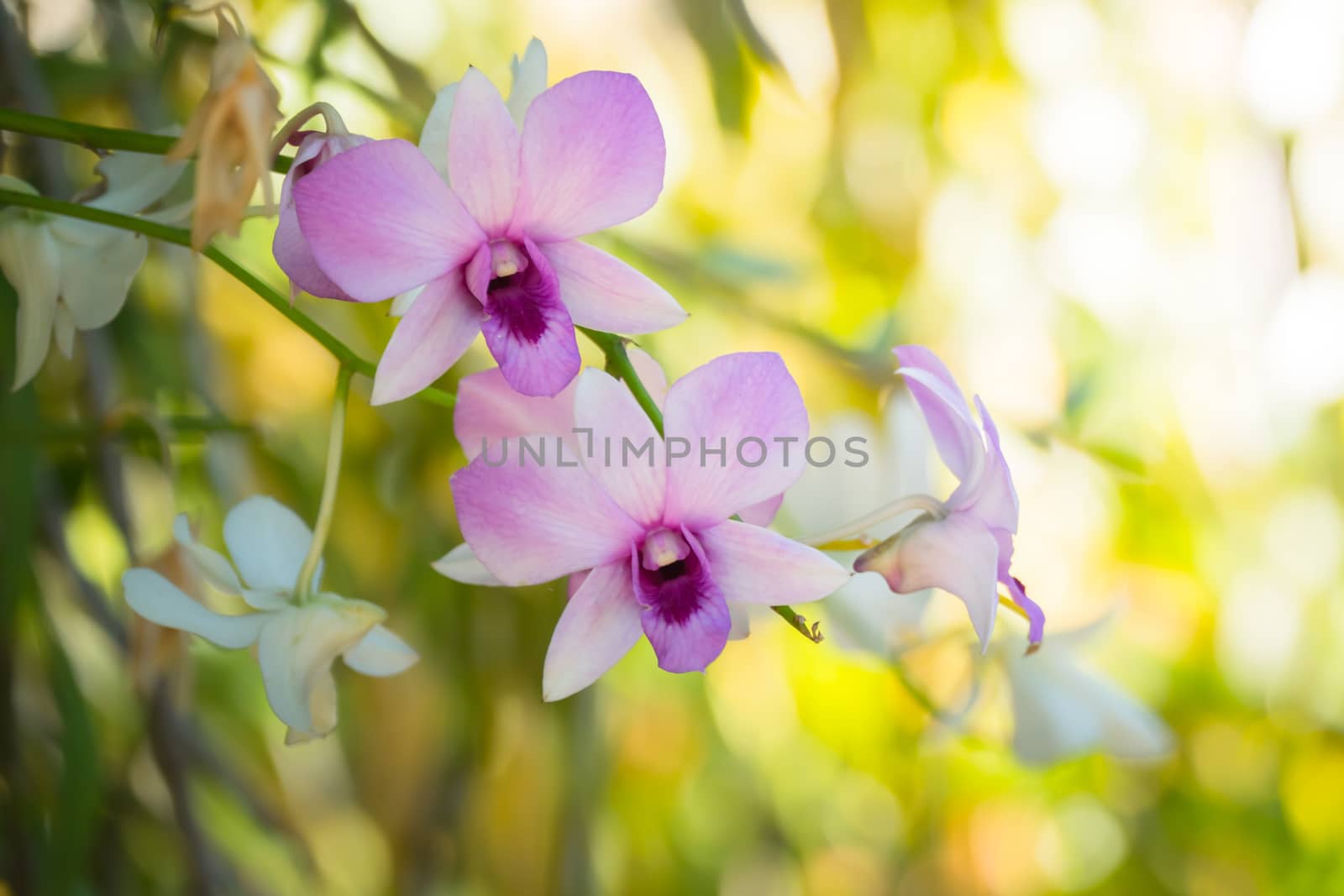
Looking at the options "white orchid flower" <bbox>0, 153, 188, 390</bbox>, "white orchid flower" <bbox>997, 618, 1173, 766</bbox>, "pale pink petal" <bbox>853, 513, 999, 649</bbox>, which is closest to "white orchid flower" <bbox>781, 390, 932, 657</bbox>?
"white orchid flower" <bbox>997, 618, 1173, 766</bbox>

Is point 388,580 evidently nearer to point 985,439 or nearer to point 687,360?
point 687,360

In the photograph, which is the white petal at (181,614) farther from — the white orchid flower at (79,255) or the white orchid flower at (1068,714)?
the white orchid flower at (1068,714)

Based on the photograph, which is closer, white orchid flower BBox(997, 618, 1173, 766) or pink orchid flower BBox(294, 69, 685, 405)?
pink orchid flower BBox(294, 69, 685, 405)

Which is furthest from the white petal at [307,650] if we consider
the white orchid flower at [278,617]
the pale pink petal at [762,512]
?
the pale pink petal at [762,512]

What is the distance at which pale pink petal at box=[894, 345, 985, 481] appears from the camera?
9.5 inches

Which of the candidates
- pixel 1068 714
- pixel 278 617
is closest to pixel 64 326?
pixel 278 617

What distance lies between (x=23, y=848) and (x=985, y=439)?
0.49 metres

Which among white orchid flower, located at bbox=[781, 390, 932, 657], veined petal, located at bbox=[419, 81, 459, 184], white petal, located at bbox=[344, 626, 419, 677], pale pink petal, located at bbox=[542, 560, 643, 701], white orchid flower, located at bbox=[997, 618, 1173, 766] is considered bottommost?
white orchid flower, located at bbox=[997, 618, 1173, 766]

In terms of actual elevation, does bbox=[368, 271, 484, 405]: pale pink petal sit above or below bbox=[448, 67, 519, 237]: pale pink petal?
below

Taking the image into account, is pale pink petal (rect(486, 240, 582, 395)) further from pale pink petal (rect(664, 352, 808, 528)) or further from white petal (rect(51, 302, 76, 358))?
white petal (rect(51, 302, 76, 358))

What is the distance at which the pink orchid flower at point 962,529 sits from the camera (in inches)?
9.4

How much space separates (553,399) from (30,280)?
0.16 metres

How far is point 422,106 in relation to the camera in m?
0.50

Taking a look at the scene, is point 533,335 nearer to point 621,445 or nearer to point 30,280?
point 621,445
